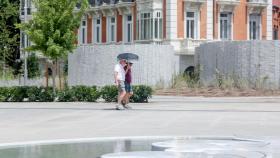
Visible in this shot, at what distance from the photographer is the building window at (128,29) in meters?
50.8

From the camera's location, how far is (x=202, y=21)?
160ft

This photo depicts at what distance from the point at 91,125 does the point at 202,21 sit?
32.1 meters

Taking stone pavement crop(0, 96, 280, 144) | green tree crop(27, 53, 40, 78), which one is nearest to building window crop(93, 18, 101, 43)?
green tree crop(27, 53, 40, 78)

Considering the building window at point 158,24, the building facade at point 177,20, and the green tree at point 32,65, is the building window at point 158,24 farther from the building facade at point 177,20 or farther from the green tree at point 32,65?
the green tree at point 32,65

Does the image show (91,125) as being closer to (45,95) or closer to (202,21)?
(45,95)

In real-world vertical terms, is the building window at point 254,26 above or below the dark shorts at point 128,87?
above

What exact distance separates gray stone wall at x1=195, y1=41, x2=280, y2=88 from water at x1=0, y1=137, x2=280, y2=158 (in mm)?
22789

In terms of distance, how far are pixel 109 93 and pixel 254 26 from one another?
2483 cm

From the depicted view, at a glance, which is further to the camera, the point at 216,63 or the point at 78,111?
the point at 216,63

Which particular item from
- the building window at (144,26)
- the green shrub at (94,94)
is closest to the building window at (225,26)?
the building window at (144,26)

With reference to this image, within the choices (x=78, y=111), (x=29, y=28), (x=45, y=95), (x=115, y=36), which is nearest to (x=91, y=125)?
(x=78, y=111)

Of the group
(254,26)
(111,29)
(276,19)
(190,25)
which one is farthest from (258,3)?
(111,29)

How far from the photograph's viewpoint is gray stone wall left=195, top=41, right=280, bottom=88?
1388 inches

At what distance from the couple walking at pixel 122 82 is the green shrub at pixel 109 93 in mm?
4623
